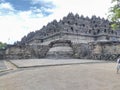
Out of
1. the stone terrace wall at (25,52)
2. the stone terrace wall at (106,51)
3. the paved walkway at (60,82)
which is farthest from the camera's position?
the stone terrace wall at (25,52)

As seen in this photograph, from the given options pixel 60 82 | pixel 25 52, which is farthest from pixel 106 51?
pixel 60 82

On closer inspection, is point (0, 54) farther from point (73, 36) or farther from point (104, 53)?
point (73, 36)

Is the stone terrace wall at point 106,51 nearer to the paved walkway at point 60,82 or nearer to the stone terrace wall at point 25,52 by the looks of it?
the stone terrace wall at point 25,52

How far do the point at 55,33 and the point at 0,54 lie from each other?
2918cm

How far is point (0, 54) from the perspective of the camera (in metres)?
21.8

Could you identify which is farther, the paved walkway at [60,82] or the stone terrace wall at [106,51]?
the stone terrace wall at [106,51]

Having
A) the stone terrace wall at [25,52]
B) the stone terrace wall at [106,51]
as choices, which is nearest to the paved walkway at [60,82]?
the stone terrace wall at [106,51]

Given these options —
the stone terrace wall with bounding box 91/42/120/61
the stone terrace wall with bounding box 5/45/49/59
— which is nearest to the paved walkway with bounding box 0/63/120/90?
the stone terrace wall with bounding box 91/42/120/61

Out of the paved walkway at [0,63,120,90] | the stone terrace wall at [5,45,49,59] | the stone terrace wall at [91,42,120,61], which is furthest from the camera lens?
the stone terrace wall at [5,45,49,59]

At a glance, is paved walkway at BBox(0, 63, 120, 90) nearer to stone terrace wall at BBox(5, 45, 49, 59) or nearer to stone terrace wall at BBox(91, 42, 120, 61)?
stone terrace wall at BBox(91, 42, 120, 61)

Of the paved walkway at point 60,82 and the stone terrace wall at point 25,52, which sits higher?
the stone terrace wall at point 25,52

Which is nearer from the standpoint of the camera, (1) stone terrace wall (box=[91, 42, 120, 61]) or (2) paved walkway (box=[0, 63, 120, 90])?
(2) paved walkway (box=[0, 63, 120, 90])

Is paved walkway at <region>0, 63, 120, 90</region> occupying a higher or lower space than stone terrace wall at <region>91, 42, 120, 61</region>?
lower

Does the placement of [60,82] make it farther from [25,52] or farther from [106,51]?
[25,52]
